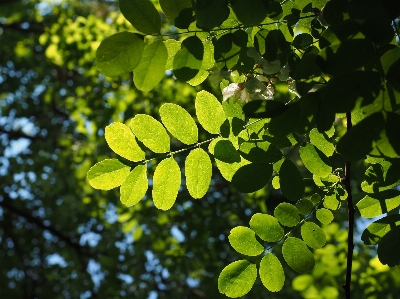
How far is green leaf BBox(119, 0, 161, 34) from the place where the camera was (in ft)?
3.65

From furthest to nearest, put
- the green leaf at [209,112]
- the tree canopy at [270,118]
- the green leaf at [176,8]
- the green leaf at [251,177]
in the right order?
the green leaf at [209,112], the green leaf at [251,177], the green leaf at [176,8], the tree canopy at [270,118]

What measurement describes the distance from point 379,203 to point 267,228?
0.97ft

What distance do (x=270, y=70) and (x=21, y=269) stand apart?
17.6 ft

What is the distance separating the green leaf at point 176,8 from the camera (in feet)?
3.59

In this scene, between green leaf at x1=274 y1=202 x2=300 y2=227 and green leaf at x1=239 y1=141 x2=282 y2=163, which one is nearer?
green leaf at x1=239 y1=141 x2=282 y2=163

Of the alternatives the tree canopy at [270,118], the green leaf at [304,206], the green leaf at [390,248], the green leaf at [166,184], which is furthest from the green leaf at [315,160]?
the green leaf at [166,184]

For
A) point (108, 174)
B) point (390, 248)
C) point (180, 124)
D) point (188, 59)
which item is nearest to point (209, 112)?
Answer: point (180, 124)

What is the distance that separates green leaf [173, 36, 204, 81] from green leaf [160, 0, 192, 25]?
64 millimetres

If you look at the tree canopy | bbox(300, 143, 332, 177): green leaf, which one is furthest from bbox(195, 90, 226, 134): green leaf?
bbox(300, 143, 332, 177): green leaf

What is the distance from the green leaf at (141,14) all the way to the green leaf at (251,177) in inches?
15.0

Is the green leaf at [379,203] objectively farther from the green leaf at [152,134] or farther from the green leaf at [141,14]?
the green leaf at [141,14]

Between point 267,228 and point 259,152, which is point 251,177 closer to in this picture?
point 259,152

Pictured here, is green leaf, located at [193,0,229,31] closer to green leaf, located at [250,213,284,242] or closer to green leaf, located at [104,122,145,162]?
green leaf, located at [104,122,145,162]

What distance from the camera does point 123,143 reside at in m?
1.33
